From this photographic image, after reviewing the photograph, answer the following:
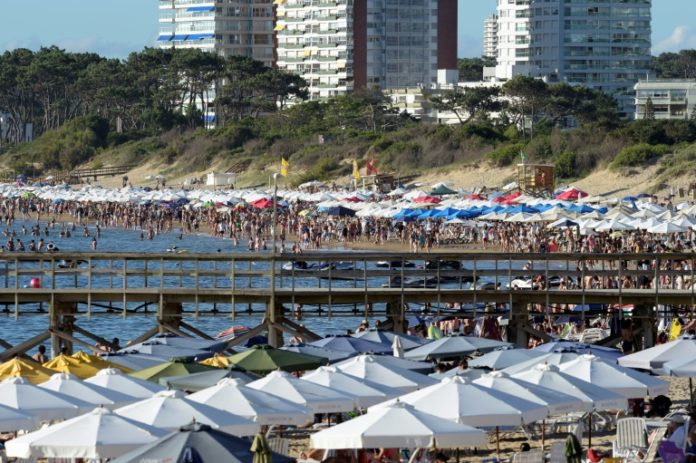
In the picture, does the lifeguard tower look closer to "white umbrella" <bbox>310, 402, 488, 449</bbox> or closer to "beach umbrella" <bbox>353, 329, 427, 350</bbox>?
"beach umbrella" <bbox>353, 329, 427, 350</bbox>

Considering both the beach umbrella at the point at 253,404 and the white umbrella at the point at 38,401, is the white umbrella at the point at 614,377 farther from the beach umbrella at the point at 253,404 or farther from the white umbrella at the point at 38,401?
the white umbrella at the point at 38,401

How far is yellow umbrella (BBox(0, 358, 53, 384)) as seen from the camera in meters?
21.8

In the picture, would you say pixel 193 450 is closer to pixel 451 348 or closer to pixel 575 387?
pixel 575 387

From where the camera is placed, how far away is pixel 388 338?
88.6ft

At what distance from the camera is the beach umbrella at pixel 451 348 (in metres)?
25.3

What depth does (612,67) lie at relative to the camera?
164 meters

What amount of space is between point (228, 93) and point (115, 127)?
1088 cm

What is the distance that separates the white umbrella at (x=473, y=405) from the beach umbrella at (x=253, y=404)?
50.2 inches

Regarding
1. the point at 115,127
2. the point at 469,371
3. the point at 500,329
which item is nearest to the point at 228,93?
the point at 115,127

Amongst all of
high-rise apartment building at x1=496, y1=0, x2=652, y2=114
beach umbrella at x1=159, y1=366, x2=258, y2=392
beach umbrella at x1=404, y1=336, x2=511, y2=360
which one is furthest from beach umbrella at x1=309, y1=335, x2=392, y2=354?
high-rise apartment building at x1=496, y1=0, x2=652, y2=114

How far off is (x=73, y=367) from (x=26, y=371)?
0.91 meters

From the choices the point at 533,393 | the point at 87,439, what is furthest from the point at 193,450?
the point at 533,393

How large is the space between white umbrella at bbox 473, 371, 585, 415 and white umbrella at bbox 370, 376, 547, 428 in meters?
0.24

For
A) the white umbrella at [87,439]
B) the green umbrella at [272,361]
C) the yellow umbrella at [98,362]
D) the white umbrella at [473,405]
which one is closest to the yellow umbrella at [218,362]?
the green umbrella at [272,361]
